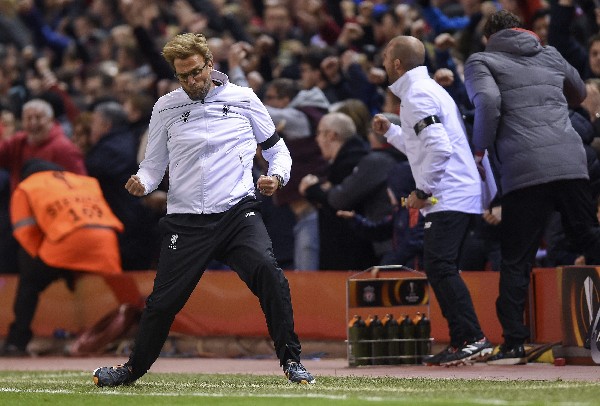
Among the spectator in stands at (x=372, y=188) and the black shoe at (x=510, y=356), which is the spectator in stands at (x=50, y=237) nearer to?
the spectator in stands at (x=372, y=188)

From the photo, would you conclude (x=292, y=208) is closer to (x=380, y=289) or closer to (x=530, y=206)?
(x=380, y=289)

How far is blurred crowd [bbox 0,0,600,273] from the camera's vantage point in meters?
12.7

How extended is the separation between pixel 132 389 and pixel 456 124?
3.79m

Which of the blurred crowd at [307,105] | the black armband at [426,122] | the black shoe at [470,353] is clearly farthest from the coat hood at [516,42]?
the black shoe at [470,353]

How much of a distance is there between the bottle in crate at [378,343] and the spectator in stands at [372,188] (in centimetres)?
134

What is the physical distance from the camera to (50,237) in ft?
47.3

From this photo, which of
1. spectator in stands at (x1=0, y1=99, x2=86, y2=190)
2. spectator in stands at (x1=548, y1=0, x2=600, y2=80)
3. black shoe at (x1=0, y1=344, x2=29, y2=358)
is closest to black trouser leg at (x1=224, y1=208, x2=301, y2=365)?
spectator in stands at (x1=548, y1=0, x2=600, y2=80)

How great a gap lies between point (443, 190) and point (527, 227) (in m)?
0.77

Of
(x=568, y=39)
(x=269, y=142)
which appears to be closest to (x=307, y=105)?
(x=568, y=39)

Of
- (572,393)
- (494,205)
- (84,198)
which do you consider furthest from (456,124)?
(84,198)

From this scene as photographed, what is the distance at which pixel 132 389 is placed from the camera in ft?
28.8

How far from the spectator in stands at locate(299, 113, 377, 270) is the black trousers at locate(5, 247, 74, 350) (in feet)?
10.7

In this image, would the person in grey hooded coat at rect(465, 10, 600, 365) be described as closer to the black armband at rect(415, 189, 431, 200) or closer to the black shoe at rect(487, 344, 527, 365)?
the black shoe at rect(487, 344, 527, 365)

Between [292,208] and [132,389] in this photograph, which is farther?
[292,208]
